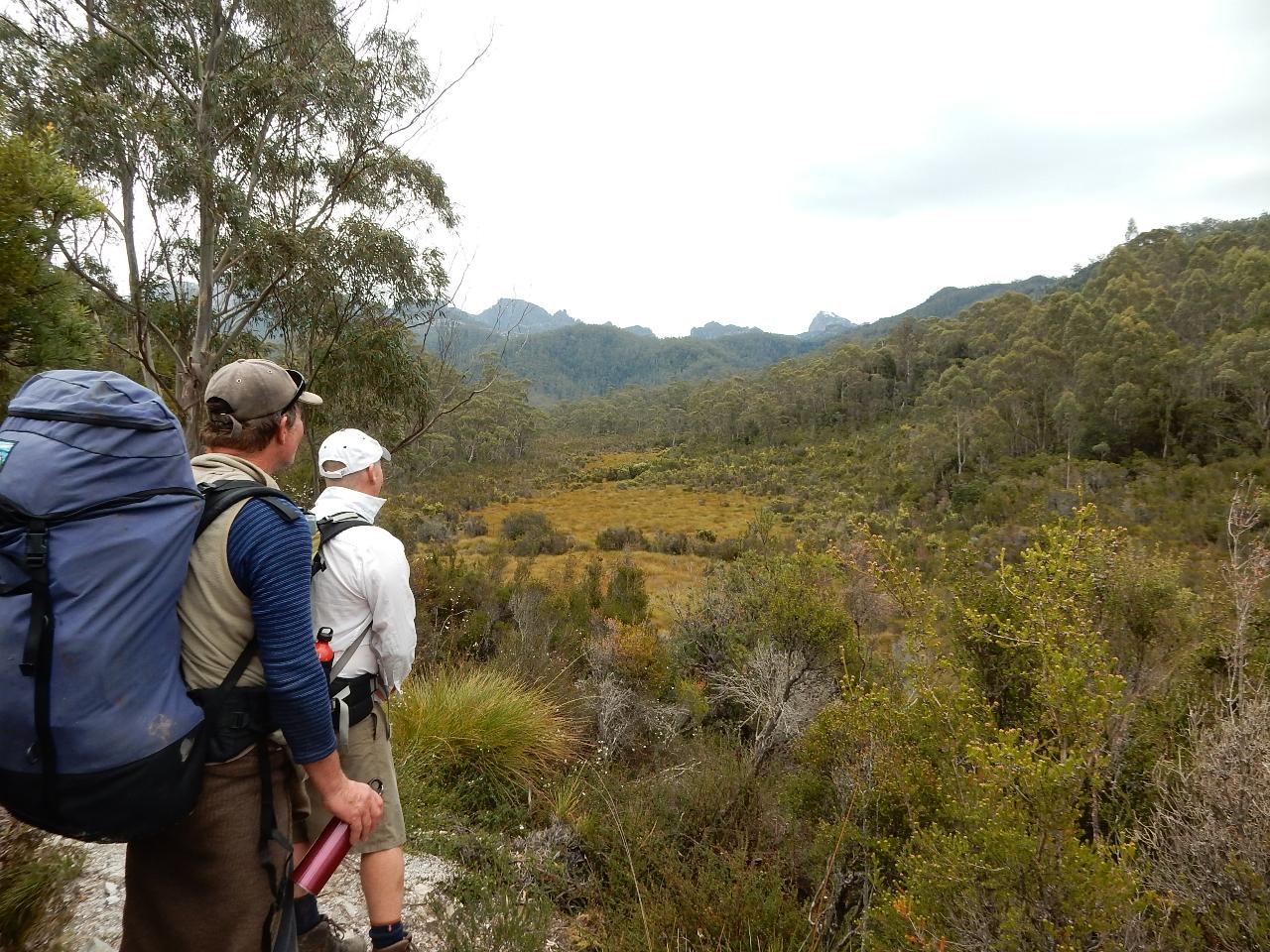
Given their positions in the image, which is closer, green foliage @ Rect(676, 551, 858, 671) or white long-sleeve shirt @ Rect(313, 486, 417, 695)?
white long-sleeve shirt @ Rect(313, 486, 417, 695)

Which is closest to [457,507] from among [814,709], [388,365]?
[388,365]

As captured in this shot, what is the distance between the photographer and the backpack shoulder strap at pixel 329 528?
1.76 meters

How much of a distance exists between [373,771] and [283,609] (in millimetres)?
846

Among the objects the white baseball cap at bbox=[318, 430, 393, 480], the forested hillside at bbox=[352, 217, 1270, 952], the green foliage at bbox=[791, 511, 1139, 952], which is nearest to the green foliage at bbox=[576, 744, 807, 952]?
the forested hillside at bbox=[352, 217, 1270, 952]

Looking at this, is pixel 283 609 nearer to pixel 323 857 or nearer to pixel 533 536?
pixel 323 857

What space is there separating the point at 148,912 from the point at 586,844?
2173mm

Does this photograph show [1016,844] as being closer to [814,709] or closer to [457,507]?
[814,709]

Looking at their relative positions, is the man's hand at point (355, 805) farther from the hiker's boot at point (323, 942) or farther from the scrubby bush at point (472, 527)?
the scrubby bush at point (472, 527)

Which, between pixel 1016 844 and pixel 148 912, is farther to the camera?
pixel 1016 844

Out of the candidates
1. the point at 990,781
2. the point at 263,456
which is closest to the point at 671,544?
the point at 990,781

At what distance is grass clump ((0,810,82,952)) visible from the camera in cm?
196

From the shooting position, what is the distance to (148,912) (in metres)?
1.39

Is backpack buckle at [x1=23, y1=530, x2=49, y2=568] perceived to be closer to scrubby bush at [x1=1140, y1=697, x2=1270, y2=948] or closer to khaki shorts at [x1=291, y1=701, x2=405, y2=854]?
khaki shorts at [x1=291, y1=701, x2=405, y2=854]

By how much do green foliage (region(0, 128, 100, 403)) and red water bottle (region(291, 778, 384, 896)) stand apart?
9.40 feet
